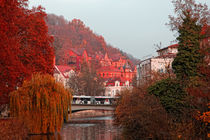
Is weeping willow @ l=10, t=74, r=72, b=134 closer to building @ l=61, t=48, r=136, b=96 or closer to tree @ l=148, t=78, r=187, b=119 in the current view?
tree @ l=148, t=78, r=187, b=119

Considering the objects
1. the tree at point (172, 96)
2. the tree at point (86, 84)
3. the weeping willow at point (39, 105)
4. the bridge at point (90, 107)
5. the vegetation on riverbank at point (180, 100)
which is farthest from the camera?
the tree at point (86, 84)

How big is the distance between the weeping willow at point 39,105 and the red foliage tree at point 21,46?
98 cm

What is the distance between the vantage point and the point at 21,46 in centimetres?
3281

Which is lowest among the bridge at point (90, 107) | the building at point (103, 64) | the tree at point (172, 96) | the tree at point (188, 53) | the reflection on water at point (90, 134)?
the reflection on water at point (90, 134)

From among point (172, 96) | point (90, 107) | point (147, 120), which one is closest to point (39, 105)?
point (147, 120)

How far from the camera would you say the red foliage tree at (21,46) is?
25.9 metres

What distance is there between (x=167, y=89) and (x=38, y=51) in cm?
1427

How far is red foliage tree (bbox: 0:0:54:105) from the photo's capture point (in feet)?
85.0

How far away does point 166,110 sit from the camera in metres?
23.2

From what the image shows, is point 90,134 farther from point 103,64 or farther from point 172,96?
point 103,64

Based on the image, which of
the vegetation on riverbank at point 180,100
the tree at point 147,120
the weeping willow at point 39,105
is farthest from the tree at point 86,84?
the vegetation on riverbank at point 180,100

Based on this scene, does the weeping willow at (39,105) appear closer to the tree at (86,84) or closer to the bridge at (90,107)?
the bridge at (90,107)

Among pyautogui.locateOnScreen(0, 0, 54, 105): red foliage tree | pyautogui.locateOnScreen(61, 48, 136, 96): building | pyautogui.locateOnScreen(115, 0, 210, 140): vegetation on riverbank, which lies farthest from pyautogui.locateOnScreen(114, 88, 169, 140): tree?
pyautogui.locateOnScreen(61, 48, 136, 96): building

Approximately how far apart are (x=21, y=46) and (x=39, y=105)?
715 centimetres
